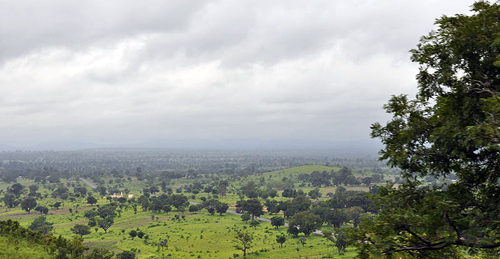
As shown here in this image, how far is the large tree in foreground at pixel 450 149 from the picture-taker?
11.5 meters

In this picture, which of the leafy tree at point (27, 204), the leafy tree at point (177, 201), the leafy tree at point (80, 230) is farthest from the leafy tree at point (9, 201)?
the leafy tree at point (177, 201)

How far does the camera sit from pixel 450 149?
43.2ft

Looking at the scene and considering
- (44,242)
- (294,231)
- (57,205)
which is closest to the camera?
(44,242)

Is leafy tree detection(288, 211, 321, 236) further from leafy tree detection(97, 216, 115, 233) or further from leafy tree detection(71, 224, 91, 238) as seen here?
leafy tree detection(71, 224, 91, 238)

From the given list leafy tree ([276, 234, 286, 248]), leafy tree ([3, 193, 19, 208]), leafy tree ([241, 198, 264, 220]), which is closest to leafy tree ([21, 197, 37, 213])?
leafy tree ([3, 193, 19, 208])

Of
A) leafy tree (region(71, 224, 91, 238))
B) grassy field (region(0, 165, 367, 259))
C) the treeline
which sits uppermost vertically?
the treeline

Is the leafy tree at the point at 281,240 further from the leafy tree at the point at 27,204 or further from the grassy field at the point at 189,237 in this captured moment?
the leafy tree at the point at 27,204

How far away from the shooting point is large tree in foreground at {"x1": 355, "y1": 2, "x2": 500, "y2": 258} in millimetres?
11477

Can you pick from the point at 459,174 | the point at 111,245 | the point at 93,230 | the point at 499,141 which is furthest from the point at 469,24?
the point at 93,230

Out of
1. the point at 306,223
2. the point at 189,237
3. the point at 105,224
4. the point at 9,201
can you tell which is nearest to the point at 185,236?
the point at 189,237

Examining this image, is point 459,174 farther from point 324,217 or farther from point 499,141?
point 324,217

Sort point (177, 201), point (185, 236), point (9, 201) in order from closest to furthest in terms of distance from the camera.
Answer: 1. point (185, 236)
2. point (177, 201)
3. point (9, 201)

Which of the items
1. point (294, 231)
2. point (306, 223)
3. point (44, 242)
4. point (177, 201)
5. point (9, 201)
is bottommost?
point (294, 231)

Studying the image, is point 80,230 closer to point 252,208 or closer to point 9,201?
point 252,208
